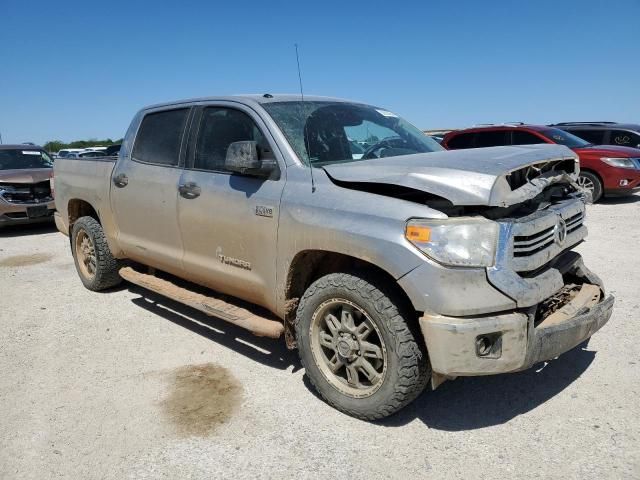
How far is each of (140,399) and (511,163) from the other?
2.76 metres

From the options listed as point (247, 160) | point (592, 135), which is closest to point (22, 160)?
point (247, 160)

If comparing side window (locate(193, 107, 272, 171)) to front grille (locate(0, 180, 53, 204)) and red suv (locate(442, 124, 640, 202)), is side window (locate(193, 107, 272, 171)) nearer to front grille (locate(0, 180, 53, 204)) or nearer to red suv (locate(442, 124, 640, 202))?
front grille (locate(0, 180, 53, 204))

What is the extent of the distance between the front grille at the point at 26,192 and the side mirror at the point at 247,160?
27.1ft

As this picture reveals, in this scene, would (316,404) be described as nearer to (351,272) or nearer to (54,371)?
(351,272)

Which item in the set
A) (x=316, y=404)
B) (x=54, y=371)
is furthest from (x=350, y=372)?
(x=54, y=371)

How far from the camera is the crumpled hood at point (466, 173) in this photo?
2578 millimetres

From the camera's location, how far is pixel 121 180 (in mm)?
4809

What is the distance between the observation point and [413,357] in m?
2.74

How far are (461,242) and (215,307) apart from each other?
2.04 m

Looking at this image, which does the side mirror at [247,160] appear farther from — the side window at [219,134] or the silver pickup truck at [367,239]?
the side window at [219,134]

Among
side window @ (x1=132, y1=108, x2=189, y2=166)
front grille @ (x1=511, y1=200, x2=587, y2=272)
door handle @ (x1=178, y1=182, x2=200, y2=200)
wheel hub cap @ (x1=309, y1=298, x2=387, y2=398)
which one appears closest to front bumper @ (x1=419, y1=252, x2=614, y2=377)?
front grille @ (x1=511, y1=200, x2=587, y2=272)

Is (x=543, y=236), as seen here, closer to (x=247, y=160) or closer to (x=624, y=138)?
(x=247, y=160)

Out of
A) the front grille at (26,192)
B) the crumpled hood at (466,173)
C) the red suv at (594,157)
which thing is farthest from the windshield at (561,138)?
the front grille at (26,192)

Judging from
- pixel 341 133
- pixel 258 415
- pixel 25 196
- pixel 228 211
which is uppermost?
pixel 341 133
